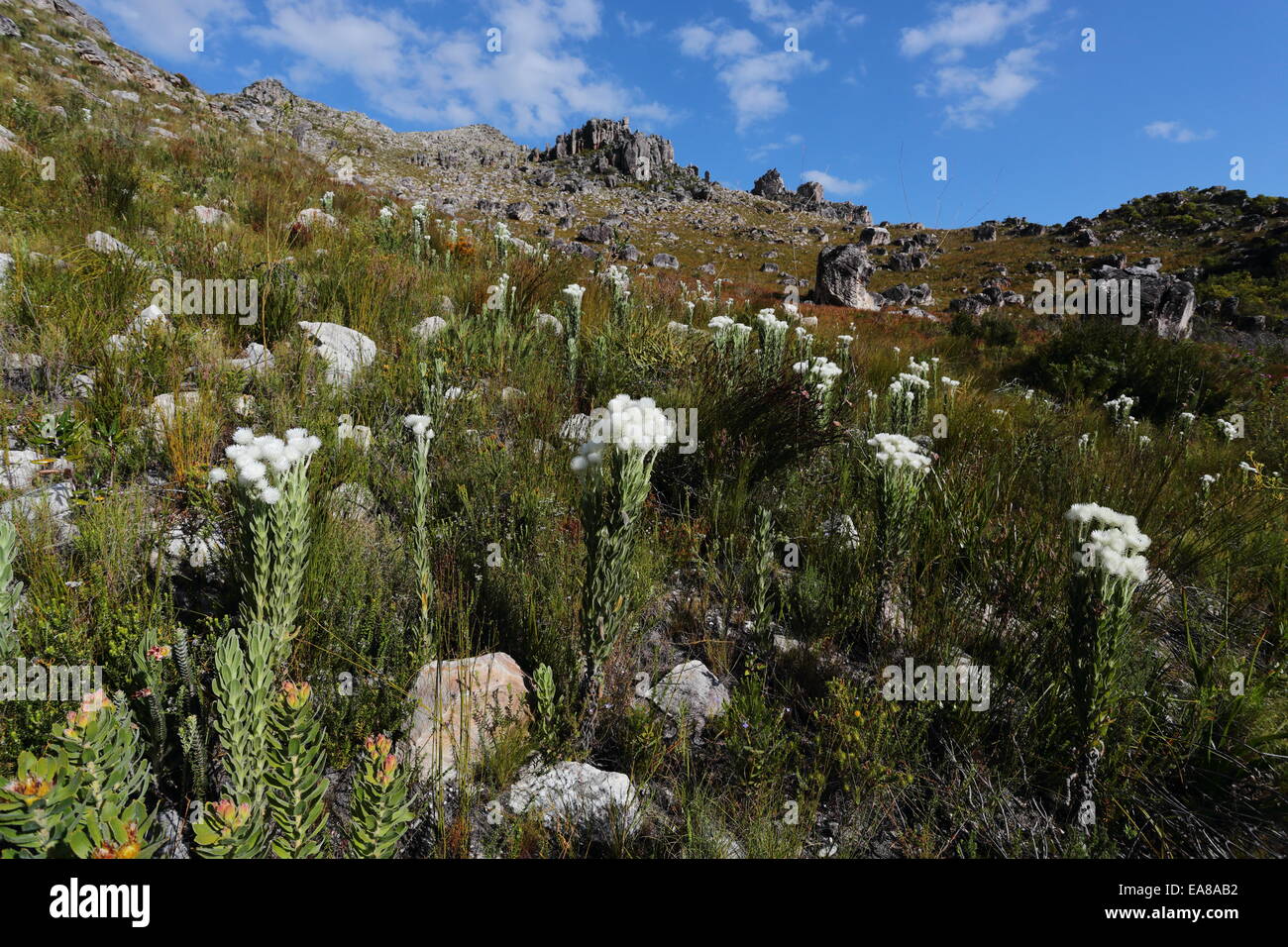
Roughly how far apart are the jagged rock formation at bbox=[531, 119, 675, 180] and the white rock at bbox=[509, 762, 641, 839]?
99.1 metres

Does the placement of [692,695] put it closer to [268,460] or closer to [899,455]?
[899,455]

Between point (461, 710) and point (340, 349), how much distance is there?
3698mm

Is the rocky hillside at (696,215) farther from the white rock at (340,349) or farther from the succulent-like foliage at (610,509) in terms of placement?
the succulent-like foliage at (610,509)

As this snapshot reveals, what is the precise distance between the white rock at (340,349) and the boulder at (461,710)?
286cm

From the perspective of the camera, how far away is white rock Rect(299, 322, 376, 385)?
13.8ft

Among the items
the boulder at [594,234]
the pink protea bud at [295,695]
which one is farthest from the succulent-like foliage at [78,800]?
the boulder at [594,234]

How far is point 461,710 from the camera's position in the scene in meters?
2.01

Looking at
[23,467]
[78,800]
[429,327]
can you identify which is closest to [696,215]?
[429,327]

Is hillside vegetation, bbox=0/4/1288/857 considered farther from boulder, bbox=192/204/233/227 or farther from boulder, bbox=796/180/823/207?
boulder, bbox=796/180/823/207

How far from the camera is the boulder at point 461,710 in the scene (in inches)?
76.0

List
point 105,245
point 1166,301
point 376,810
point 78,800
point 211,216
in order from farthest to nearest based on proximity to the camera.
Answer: point 1166,301 → point 211,216 → point 105,245 → point 376,810 → point 78,800
